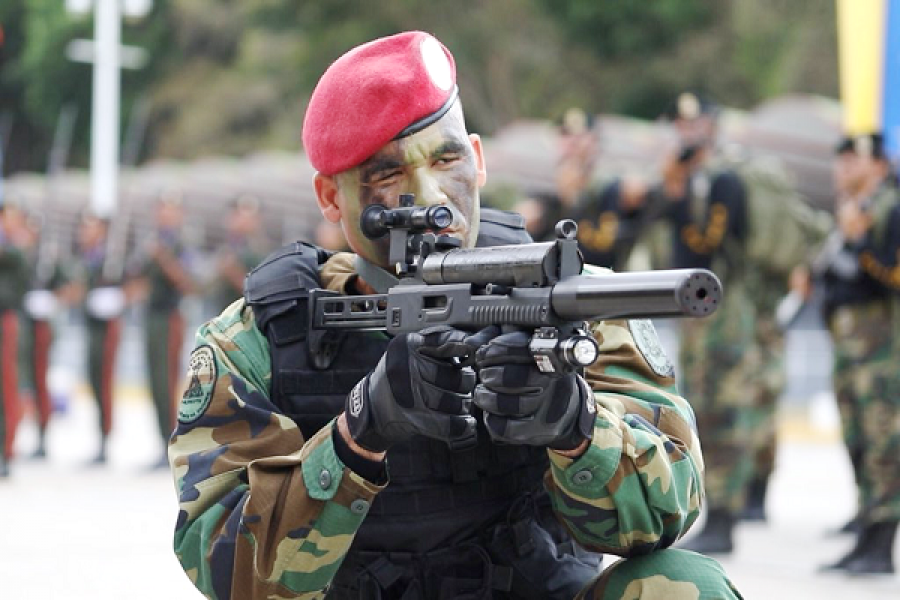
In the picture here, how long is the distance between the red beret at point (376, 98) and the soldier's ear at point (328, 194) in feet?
0.09

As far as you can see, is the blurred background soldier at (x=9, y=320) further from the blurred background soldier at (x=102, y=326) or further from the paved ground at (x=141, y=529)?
the blurred background soldier at (x=102, y=326)

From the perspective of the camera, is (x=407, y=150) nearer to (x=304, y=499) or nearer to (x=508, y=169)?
(x=304, y=499)

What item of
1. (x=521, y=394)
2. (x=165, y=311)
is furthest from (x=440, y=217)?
(x=165, y=311)

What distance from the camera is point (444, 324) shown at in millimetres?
2471

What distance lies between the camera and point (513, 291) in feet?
7.79

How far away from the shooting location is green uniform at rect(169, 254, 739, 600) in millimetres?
2643

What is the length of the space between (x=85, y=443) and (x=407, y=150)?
12.0 metres

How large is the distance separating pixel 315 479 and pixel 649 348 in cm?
69

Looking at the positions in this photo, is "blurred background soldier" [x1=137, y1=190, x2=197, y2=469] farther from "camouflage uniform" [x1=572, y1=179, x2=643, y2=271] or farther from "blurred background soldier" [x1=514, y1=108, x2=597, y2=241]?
"camouflage uniform" [x1=572, y1=179, x2=643, y2=271]

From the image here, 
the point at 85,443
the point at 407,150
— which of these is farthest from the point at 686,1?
the point at 407,150

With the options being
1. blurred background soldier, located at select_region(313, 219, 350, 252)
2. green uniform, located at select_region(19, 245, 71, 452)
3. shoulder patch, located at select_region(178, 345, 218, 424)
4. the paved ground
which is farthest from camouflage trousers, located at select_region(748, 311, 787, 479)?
green uniform, located at select_region(19, 245, 71, 452)

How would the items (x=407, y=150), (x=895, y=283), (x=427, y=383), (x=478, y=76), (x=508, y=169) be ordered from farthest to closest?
(x=478, y=76), (x=508, y=169), (x=895, y=283), (x=407, y=150), (x=427, y=383)

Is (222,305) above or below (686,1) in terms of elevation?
below

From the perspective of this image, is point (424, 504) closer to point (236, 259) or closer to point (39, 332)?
point (236, 259)
